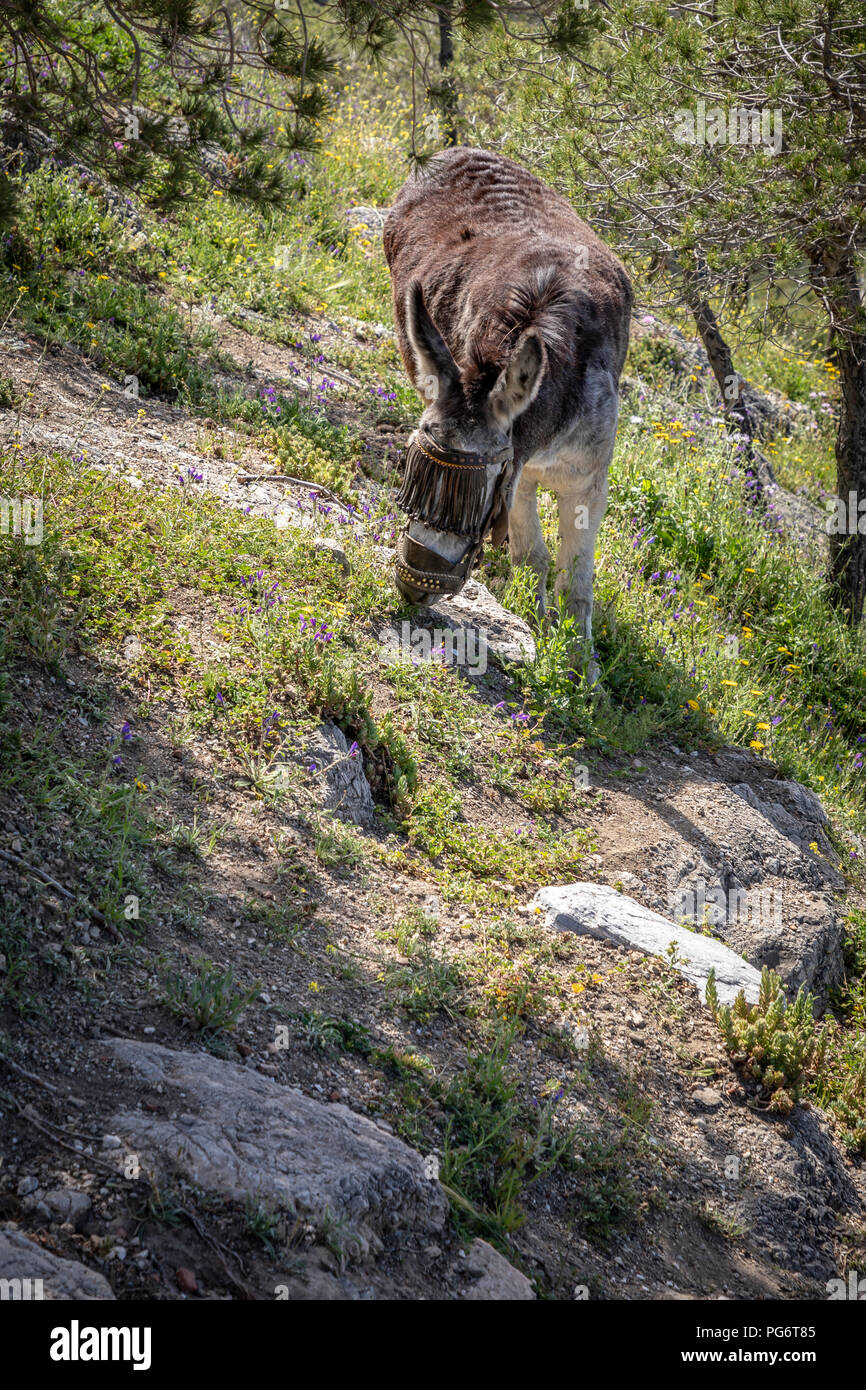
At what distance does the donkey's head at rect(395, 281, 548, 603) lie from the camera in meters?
4.77

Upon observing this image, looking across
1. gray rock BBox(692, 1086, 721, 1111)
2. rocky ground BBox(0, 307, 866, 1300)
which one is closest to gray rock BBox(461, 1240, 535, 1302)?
rocky ground BBox(0, 307, 866, 1300)

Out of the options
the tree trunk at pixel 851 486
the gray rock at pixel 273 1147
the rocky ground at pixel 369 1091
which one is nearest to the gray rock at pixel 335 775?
the rocky ground at pixel 369 1091

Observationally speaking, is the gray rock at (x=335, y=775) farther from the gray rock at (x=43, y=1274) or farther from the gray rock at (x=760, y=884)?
the gray rock at (x=43, y=1274)

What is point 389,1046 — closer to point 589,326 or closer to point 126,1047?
point 126,1047

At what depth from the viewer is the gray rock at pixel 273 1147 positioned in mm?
2725

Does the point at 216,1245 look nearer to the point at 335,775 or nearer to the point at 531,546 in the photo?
the point at 335,775

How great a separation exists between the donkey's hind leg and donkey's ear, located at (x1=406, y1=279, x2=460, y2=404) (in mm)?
1669

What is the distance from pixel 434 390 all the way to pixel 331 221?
785 cm

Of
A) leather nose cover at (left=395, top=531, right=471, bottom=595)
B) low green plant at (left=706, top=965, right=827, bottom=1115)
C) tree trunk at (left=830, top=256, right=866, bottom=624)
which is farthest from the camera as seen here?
tree trunk at (left=830, top=256, right=866, bottom=624)

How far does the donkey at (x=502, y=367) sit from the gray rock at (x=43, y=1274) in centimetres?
350

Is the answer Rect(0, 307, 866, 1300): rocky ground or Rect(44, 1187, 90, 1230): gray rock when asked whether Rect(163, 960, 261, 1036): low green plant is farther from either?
Rect(44, 1187, 90, 1230): gray rock

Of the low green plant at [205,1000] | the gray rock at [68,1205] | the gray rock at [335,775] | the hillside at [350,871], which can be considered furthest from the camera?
the gray rock at [335,775]
